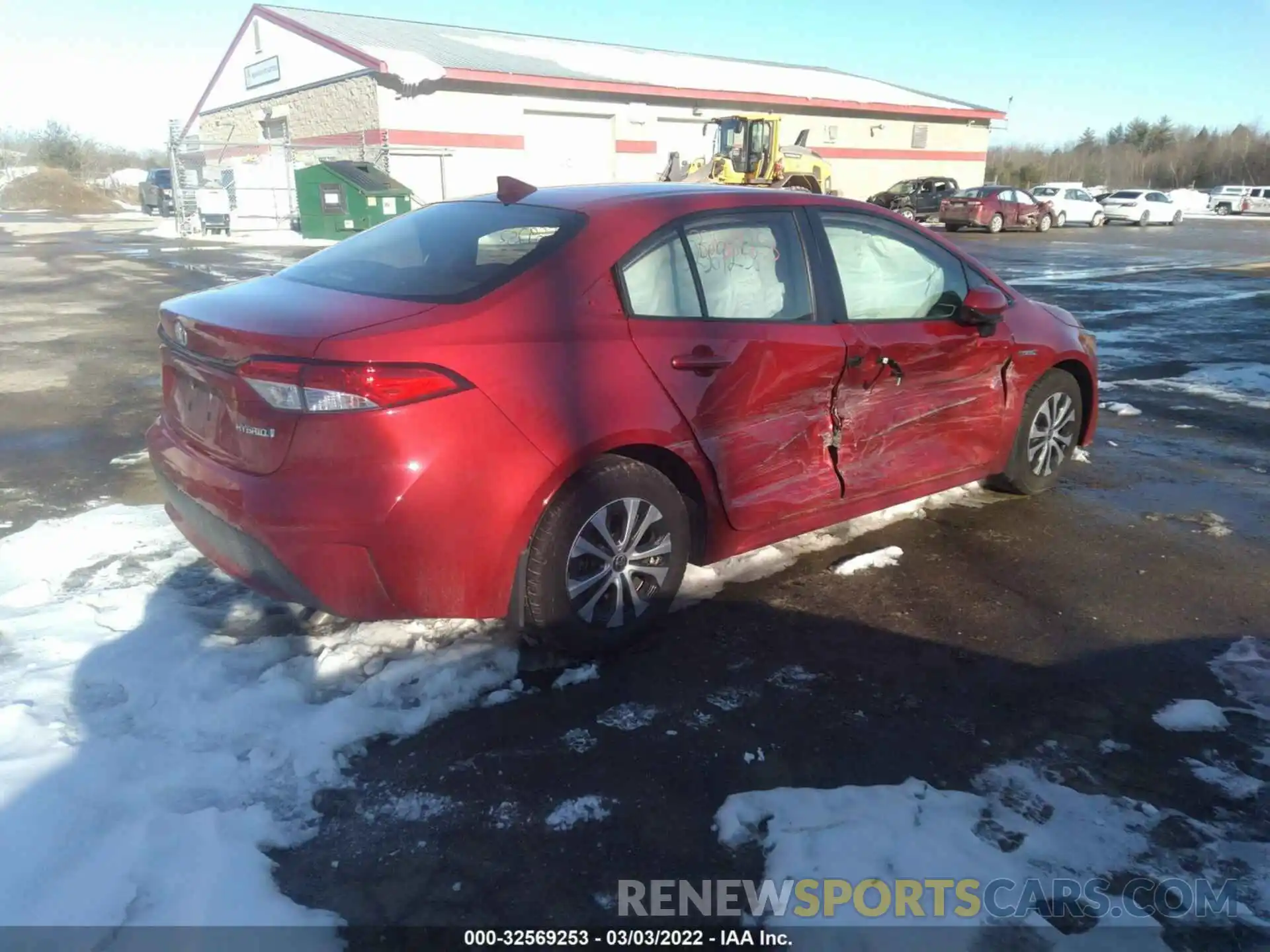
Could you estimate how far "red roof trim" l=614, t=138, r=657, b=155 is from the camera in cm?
3131

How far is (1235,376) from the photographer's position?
8.12m

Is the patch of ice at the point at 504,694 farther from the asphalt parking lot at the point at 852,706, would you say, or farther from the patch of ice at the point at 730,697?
the patch of ice at the point at 730,697

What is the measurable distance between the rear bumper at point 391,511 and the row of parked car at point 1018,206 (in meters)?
26.0

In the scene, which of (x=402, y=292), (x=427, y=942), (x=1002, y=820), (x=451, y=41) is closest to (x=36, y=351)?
(x=402, y=292)

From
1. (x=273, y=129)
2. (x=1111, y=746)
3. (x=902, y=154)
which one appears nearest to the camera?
(x=1111, y=746)

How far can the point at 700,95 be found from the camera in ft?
106

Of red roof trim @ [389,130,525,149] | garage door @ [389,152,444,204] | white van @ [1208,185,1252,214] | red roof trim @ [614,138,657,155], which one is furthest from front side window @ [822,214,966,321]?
white van @ [1208,185,1252,214]

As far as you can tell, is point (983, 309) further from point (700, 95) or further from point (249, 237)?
point (700, 95)

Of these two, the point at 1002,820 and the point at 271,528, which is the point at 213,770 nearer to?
the point at 271,528

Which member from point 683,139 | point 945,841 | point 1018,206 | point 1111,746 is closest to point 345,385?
point 945,841

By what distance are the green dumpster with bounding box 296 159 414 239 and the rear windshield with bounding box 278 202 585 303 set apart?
62.3 ft

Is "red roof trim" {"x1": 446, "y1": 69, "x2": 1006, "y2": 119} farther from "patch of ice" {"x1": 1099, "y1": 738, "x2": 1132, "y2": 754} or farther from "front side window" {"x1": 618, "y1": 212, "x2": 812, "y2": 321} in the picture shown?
"patch of ice" {"x1": 1099, "y1": 738, "x2": 1132, "y2": 754}

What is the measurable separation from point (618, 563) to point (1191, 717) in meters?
2.00

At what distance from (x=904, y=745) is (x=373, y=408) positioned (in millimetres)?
1945
